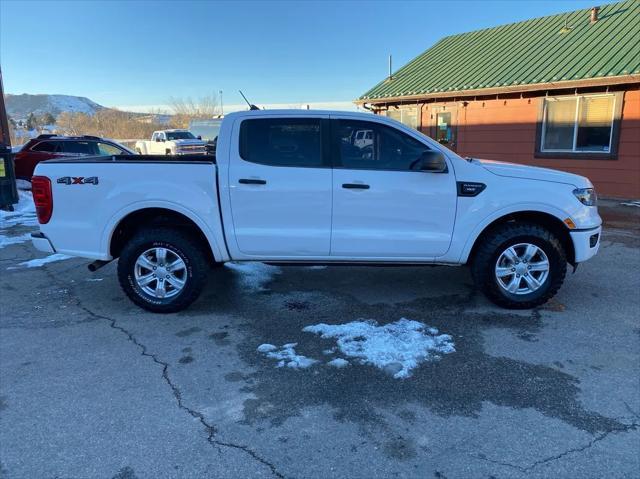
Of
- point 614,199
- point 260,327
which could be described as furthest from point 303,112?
point 614,199

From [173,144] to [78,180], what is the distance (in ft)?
76.3

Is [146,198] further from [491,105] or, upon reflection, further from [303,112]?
[491,105]

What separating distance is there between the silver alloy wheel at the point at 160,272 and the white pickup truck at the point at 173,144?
70.3 ft

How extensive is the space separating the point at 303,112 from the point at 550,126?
989 cm

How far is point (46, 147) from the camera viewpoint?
47.8 feet

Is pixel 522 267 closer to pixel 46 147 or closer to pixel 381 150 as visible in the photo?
pixel 381 150

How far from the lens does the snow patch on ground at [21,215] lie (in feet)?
32.4

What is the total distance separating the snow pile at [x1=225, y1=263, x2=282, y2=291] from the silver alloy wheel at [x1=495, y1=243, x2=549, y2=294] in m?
2.59

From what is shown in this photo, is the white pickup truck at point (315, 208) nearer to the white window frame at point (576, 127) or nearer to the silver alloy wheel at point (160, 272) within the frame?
the silver alloy wheel at point (160, 272)

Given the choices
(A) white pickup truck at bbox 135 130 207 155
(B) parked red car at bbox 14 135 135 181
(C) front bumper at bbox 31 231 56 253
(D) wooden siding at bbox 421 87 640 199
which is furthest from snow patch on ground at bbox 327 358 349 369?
(A) white pickup truck at bbox 135 130 207 155

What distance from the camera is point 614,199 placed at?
11414 millimetres

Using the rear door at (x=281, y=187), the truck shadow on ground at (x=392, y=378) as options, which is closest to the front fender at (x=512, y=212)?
the truck shadow on ground at (x=392, y=378)

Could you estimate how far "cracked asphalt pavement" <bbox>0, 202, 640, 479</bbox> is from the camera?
260cm

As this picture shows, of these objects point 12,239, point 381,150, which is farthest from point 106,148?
point 381,150
